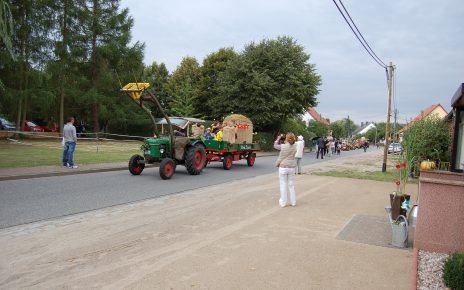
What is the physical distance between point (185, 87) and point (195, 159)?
3116 centimetres

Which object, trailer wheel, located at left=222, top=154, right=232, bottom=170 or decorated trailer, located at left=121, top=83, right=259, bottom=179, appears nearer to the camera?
decorated trailer, located at left=121, top=83, right=259, bottom=179

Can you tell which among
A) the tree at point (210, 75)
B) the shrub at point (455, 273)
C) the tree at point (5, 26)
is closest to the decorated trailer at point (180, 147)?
the tree at point (5, 26)

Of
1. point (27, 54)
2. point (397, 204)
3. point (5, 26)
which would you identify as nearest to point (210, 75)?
point (27, 54)

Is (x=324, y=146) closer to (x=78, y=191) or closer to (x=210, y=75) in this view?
(x=210, y=75)

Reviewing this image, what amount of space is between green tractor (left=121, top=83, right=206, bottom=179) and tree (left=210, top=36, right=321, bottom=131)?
19193mm

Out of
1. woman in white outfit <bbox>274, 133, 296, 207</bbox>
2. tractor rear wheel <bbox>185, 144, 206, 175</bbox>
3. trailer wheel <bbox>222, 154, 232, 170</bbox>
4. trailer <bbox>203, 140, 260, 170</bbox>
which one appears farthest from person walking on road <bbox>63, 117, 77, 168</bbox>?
woman in white outfit <bbox>274, 133, 296, 207</bbox>

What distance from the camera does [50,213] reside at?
285 inches

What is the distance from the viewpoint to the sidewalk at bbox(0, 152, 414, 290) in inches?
167

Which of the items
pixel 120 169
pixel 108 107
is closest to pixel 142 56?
pixel 108 107

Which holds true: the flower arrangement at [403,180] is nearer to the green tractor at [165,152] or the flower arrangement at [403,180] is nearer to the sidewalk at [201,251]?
the sidewalk at [201,251]

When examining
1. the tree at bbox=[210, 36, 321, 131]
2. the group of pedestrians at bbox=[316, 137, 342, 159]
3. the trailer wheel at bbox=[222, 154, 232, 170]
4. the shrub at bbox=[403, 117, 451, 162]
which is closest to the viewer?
the shrub at bbox=[403, 117, 451, 162]

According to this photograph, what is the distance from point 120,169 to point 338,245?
1095cm

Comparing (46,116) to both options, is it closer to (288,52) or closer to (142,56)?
(142,56)

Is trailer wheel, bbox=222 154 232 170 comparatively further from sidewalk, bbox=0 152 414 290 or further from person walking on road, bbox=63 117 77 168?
sidewalk, bbox=0 152 414 290
